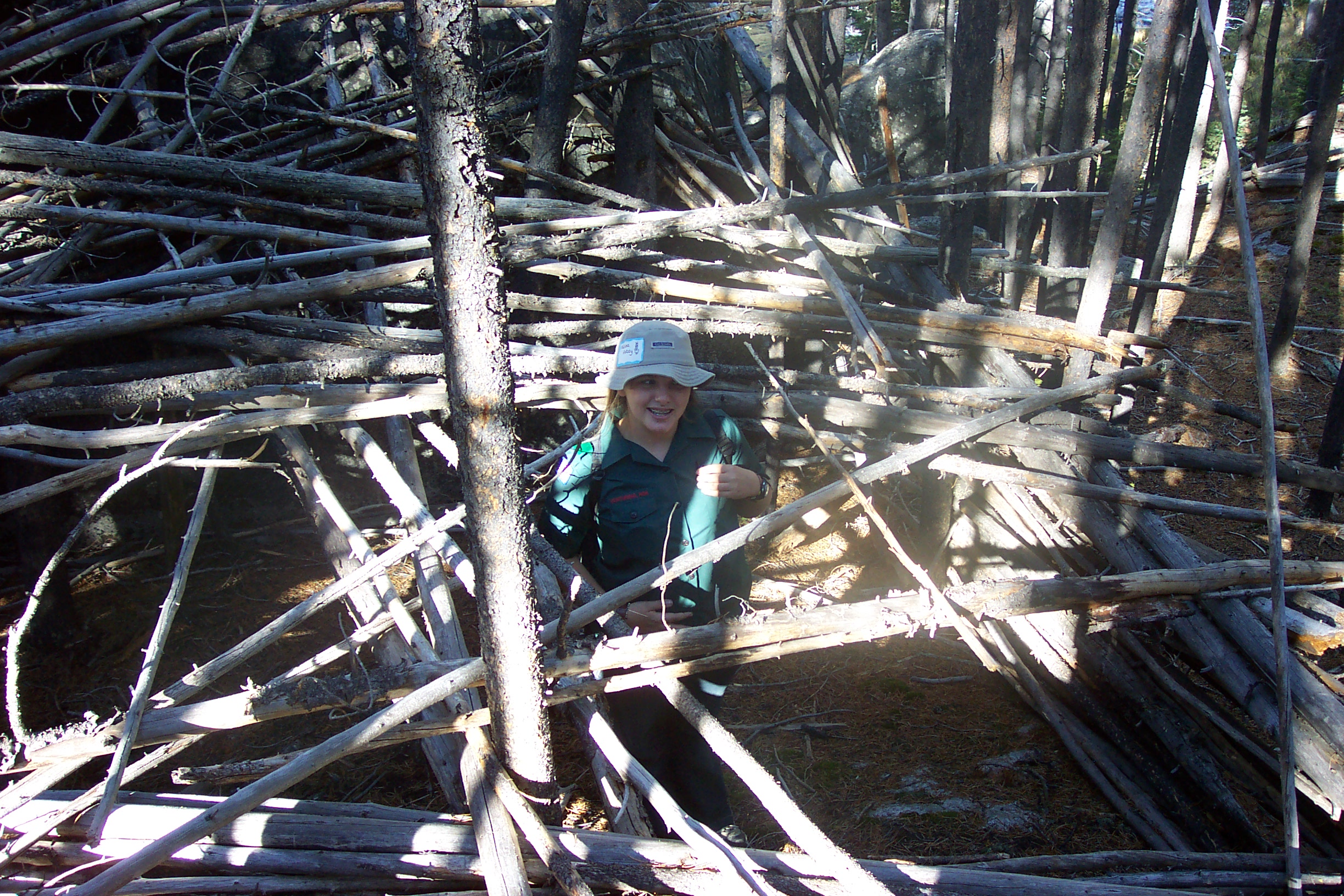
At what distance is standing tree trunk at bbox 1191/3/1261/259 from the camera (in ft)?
23.4

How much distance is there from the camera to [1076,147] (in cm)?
408

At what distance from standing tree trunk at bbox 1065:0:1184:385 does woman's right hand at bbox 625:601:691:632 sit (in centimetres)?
199

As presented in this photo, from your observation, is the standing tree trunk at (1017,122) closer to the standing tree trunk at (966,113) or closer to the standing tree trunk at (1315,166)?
the standing tree trunk at (966,113)

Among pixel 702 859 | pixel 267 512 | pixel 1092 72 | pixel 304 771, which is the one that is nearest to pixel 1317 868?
pixel 702 859

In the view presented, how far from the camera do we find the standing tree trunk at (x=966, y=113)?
13.3 feet

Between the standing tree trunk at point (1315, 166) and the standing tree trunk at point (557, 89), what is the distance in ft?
15.6

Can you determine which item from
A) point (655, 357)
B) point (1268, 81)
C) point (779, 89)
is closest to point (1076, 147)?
point (779, 89)

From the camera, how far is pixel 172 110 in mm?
5047

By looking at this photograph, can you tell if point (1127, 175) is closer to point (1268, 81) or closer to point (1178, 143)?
point (1178, 143)

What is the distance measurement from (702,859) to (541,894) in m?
0.36

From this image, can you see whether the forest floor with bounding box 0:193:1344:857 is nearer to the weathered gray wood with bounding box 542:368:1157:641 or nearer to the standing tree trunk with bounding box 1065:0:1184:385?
the standing tree trunk with bounding box 1065:0:1184:385

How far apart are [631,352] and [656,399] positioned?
0.54ft

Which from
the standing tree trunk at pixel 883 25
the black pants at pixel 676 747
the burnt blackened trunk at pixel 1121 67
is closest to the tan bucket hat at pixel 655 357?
the black pants at pixel 676 747

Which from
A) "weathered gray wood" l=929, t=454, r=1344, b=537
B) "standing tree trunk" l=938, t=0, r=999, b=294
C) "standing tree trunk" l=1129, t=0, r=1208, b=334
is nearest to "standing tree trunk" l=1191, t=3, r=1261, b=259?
"standing tree trunk" l=1129, t=0, r=1208, b=334
